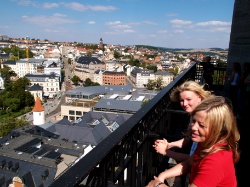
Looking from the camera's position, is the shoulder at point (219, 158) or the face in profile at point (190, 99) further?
the face in profile at point (190, 99)

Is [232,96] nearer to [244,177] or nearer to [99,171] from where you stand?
[244,177]

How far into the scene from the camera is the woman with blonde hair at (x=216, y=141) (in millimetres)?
1389

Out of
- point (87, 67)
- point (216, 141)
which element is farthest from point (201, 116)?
point (87, 67)

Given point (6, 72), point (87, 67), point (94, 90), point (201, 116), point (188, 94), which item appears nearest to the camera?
point (201, 116)

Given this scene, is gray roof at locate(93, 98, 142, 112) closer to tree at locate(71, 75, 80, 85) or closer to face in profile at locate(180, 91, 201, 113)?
face in profile at locate(180, 91, 201, 113)

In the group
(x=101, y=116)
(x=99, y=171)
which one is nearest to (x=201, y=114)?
(x=99, y=171)

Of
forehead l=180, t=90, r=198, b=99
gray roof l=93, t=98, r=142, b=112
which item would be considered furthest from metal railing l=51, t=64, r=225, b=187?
gray roof l=93, t=98, r=142, b=112

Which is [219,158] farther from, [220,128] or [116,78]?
[116,78]

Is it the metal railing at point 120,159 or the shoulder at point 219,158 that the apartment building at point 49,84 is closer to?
the metal railing at point 120,159

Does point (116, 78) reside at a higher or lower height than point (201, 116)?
lower

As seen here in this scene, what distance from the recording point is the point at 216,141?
1.51 m

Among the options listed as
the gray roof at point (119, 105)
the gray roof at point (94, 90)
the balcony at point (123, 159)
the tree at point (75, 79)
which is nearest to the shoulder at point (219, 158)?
the balcony at point (123, 159)

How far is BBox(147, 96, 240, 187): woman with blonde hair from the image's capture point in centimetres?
139

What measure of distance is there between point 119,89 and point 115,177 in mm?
50756
